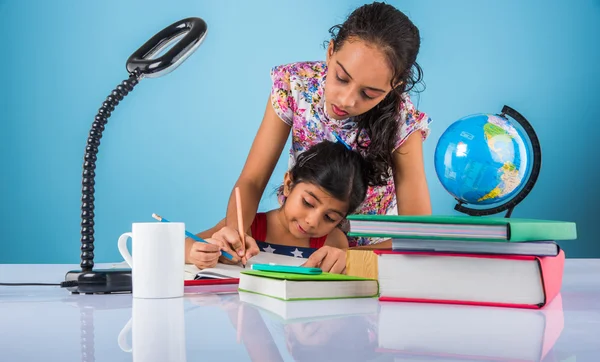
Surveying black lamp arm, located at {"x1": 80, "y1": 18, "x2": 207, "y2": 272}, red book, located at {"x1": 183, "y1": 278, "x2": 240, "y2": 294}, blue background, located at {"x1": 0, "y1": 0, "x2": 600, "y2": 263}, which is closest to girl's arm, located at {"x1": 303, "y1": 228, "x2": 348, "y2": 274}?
red book, located at {"x1": 183, "y1": 278, "x2": 240, "y2": 294}

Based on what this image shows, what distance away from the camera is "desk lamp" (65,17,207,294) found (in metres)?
1.03

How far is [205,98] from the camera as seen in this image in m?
4.06

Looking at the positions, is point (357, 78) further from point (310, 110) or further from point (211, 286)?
point (211, 286)

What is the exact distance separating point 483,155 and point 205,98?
8.59ft

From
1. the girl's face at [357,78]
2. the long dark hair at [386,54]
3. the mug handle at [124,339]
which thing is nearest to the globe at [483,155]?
the long dark hair at [386,54]

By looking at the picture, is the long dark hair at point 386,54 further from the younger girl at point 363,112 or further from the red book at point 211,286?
the red book at point 211,286

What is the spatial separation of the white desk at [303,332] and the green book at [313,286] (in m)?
0.02

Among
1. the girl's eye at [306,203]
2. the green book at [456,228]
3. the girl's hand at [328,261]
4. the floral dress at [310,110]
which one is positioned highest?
the floral dress at [310,110]

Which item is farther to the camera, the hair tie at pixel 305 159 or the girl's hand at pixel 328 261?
the hair tie at pixel 305 159

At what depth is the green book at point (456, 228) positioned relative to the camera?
31.5 inches

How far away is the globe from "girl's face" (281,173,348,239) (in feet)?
0.90

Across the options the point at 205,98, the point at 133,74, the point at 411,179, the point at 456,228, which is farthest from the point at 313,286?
the point at 205,98

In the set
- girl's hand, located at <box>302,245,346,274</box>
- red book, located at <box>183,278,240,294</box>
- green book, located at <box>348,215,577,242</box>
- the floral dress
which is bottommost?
red book, located at <box>183,278,240,294</box>

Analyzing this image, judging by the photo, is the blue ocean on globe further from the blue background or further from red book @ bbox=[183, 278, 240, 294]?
the blue background
